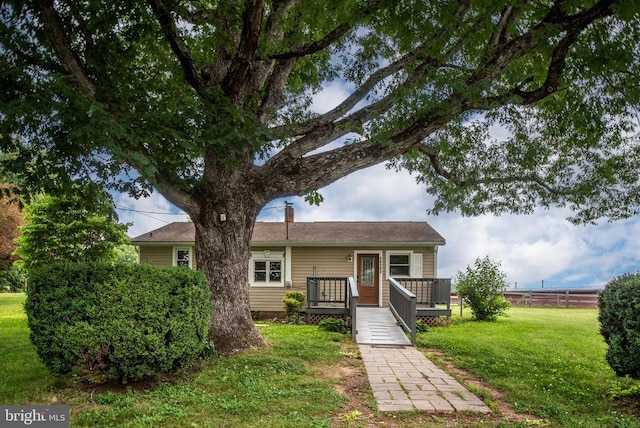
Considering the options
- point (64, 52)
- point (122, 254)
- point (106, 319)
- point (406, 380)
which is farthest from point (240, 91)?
point (122, 254)

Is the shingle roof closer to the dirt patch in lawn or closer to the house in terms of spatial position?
the house

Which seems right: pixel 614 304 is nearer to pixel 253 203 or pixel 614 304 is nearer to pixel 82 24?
pixel 253 203

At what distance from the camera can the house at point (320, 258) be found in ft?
57.2

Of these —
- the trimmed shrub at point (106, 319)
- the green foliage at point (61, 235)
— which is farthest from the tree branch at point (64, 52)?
the green foliage at point (61, 235)

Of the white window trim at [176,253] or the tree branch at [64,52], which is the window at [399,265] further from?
the tree branch at [64,52]

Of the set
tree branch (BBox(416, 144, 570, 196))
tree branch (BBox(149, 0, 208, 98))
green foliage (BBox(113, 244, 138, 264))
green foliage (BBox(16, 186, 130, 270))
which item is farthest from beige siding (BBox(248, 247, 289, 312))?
tree branch (BBox(149, 0, 208, 98))

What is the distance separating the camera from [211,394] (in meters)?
5.70

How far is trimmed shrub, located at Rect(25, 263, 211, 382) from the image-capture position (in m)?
5.58

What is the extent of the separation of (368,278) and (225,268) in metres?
10.5

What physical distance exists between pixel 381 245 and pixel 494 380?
10710 millimetres

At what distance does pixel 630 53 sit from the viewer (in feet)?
20.5

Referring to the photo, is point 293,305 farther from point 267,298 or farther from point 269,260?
point 269,260

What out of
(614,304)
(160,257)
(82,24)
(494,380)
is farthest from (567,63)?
(160,257)

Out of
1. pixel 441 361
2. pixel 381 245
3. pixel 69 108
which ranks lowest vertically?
pixel 441 361
